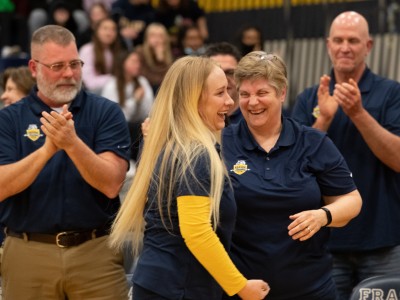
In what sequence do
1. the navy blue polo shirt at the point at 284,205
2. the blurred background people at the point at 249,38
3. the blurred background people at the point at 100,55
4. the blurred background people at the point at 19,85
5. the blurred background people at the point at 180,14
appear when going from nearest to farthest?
the navy blue polo shirt at the point at 284,205 → the blurred background people at the point at 19,85 → the blurred background people at the point at 249,38 → the blurred background people at the point at 100,55 → the blurred background people at the point at 180,14

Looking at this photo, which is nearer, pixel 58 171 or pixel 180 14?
pixel 58 171

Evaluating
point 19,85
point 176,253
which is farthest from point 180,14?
point 176,253

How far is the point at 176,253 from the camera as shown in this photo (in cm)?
422

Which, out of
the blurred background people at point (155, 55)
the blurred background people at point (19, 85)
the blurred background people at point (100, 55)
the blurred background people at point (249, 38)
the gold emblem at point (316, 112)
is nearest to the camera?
the gold emblem at point (316, 112)

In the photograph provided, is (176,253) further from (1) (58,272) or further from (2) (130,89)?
(2) (130,89)

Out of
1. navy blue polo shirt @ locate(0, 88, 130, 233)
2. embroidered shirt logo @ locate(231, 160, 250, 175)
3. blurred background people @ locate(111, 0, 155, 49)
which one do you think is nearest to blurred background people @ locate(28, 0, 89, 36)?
blurred background people @ locate(111, 0, 155, 49)

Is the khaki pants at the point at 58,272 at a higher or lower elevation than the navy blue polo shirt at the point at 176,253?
lower

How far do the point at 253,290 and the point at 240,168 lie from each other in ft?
2.46

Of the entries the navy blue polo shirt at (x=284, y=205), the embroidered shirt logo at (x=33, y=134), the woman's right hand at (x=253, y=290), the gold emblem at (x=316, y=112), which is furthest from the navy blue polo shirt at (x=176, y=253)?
the gold emblem at (x=316, y=112)

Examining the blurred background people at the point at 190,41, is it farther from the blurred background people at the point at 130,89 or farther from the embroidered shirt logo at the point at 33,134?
the embroidered shirt logo at the point at 33,134

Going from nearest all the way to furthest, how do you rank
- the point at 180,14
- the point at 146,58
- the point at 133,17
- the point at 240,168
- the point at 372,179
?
the point at 240,168 → the point at 372,179 → the point at 146,58 → the point at 180,14 → the point at 133,17

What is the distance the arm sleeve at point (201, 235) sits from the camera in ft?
13.5

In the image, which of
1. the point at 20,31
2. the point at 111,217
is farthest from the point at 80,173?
the point at 20,31

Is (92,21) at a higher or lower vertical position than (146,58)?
higher
